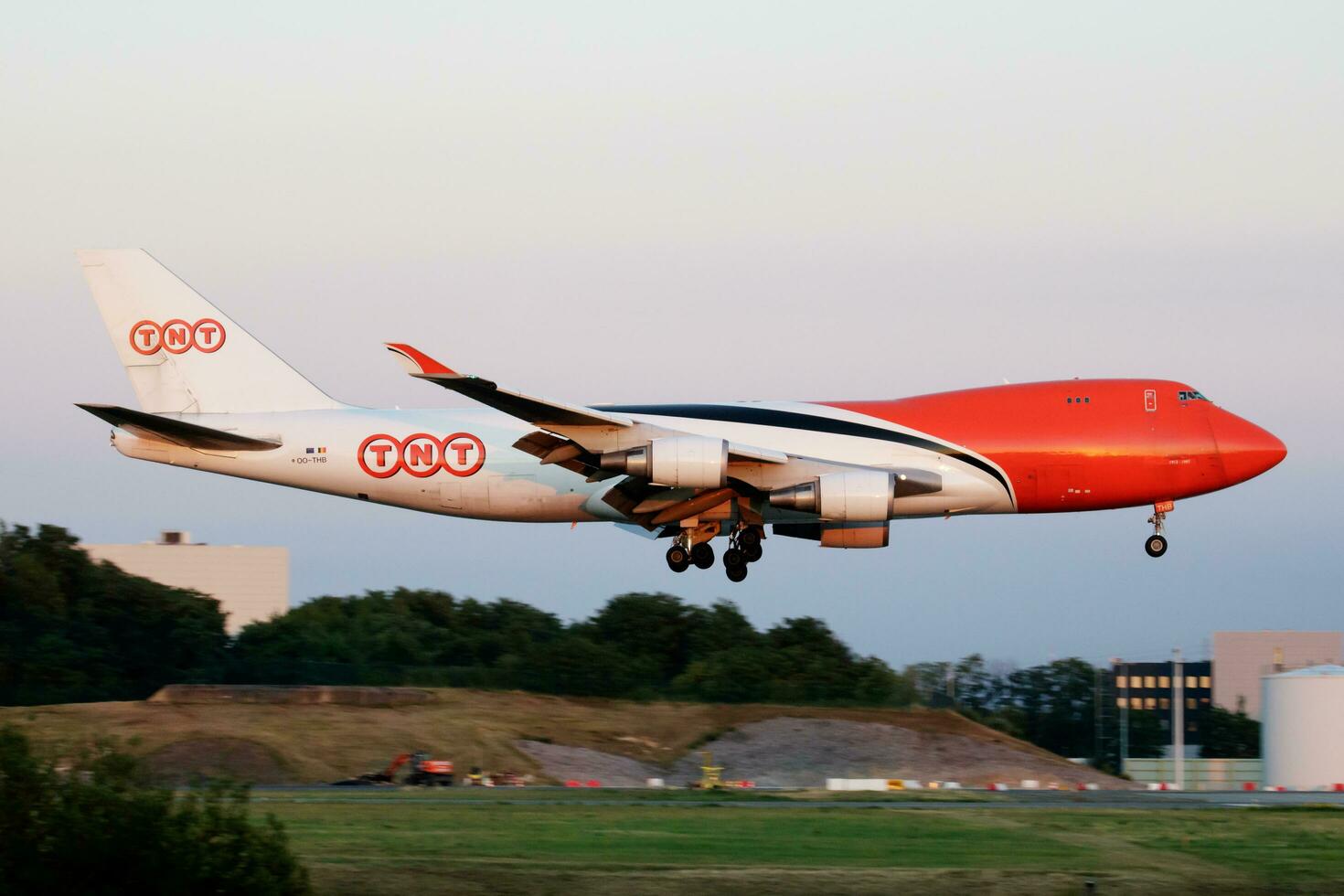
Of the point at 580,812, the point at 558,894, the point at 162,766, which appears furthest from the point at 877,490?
the point at 162,766

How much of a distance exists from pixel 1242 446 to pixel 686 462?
46.4ft

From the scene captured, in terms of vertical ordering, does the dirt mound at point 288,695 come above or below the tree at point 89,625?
below

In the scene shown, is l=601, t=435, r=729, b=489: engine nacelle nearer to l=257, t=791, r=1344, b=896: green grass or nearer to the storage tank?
l=257, t=791, r=1344, b=896: green grass

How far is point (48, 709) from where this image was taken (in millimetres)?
51688

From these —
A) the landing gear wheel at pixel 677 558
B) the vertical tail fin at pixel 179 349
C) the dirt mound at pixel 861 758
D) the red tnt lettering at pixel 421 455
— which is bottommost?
the dirt mound at pixel 861 758

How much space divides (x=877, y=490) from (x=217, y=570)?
78.8m

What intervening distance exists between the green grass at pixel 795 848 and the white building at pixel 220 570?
75.9 m

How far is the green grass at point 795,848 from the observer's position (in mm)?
24406

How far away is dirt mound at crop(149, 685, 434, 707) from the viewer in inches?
2089

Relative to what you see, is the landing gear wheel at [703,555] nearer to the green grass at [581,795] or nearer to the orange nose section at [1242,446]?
the green grass at [581,795]

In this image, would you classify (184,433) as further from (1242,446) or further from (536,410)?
(1242,446)

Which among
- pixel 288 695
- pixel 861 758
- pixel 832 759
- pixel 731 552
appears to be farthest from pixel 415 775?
pixel 861 758

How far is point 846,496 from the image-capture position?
38469mm

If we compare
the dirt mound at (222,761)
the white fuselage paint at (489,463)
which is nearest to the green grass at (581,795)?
the dirt mound at (222,761)
